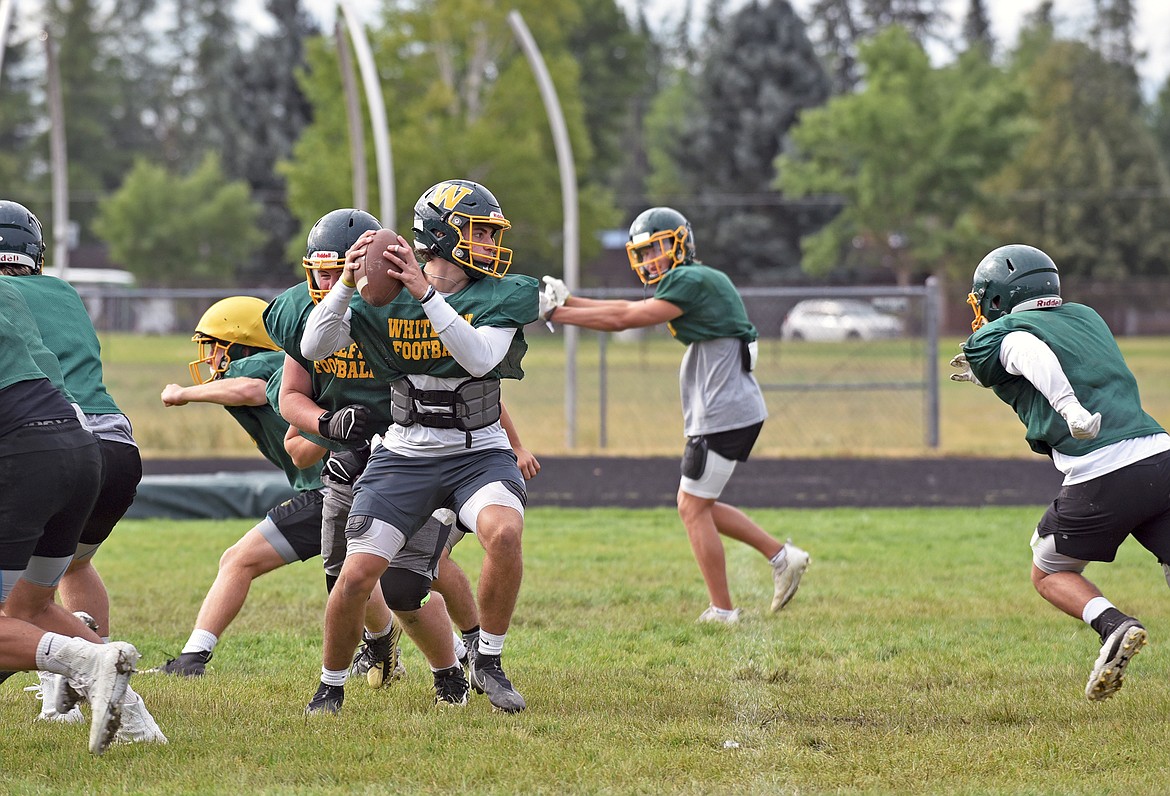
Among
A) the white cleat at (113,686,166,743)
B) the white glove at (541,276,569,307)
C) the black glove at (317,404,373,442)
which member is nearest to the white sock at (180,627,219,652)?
the white cleat at (113,686,166,743)

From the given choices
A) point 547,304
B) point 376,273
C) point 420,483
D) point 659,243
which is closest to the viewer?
point 376,273

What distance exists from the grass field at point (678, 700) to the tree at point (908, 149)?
37809 mm

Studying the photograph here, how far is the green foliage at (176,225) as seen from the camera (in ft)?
176

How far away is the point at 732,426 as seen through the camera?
791cm

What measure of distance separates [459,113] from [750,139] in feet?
59.3

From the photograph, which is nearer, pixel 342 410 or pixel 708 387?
pixel 342 410

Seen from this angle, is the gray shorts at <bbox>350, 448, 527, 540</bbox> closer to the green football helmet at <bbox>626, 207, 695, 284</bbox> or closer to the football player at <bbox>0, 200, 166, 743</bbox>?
the football player at <bbox>0, 200, 166, 743</bbox>

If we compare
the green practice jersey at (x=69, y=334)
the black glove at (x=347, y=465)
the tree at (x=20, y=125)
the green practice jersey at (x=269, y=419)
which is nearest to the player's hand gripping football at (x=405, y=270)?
the black glove at (x=347, y=465)

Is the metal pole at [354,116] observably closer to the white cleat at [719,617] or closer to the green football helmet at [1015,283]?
the white cleat at [719,617]

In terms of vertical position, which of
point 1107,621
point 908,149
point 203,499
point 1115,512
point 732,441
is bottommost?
point 203,499

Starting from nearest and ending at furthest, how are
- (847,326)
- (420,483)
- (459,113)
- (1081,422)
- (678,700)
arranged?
(1081,422) < (420,483) < (678,700) < (847,326) < (459,113)

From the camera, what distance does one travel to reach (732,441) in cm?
794

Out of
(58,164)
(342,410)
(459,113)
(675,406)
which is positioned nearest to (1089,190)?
(459,113)

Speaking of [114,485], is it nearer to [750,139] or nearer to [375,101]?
[375,101]
